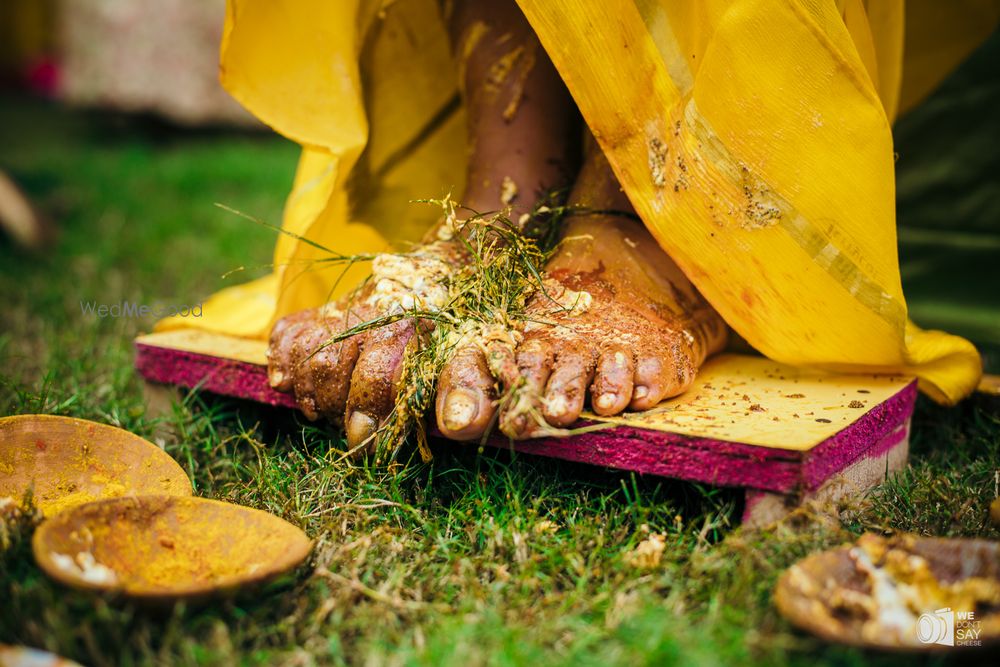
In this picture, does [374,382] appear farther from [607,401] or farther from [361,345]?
[607,401]

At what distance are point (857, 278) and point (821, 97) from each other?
0.25 metres

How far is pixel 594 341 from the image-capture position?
123 cm

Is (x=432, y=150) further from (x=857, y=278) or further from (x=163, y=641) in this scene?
(x=163, y=641)

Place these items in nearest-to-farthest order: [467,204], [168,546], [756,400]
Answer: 1. [168,546]
2. [756,400]
3. [467,204]

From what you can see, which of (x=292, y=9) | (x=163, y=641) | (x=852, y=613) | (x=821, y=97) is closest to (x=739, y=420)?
(x=852, y=613)

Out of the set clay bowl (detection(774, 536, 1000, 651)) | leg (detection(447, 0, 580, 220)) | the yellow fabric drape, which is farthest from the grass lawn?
leg (detection(447, 0, 580, 220))

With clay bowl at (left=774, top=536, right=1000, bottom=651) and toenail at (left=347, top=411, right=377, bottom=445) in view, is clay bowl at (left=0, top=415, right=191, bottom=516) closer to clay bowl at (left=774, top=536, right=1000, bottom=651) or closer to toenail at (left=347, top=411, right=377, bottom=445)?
toenail at (left=347, top=411, right=377, bottom=445)

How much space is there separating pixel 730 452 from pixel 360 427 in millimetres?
475

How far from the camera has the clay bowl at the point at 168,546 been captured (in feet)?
3.05

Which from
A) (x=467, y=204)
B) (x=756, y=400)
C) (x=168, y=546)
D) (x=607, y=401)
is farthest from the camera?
(x=467, y=204)

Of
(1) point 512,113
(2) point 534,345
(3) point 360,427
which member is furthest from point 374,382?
(1) point 512,113

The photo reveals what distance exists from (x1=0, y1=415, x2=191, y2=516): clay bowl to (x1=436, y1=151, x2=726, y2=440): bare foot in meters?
0.42

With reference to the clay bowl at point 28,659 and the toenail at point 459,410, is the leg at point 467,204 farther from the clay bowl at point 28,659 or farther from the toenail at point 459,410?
the clay bowl at point 28,659

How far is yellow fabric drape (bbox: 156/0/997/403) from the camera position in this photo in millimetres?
1212
